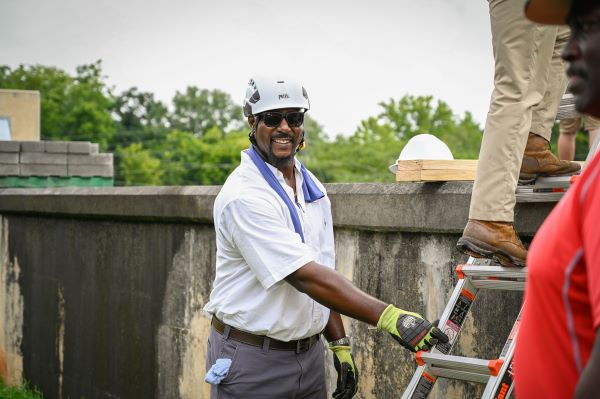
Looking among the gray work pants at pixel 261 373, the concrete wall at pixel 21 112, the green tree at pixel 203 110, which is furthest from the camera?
the green tree at pixel 203 110

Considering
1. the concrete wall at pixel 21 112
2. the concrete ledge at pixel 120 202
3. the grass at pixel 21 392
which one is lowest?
the grass at pixel 21 392

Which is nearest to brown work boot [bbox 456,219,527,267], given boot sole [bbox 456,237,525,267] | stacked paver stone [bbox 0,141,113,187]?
boot sole [bbox 456,237,525,267]

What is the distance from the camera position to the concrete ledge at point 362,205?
4.37 m

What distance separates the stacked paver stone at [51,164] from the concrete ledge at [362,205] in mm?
3963

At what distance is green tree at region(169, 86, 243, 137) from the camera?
88562 mm

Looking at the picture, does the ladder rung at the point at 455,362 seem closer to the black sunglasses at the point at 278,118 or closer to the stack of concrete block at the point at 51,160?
the black sunglasses at the point at 278,118

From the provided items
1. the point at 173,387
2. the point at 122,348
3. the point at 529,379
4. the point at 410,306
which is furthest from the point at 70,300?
the point at 529,379

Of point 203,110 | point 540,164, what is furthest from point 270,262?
point 203,110

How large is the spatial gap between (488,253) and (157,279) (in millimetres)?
3964

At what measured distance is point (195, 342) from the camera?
6.52m

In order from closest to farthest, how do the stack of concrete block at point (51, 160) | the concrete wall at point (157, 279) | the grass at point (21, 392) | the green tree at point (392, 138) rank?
the concrete wall at point (157, 279), the grass at point (21, 392), the stack of concrete block at point (51, 160), the green tree at point (392, 138)

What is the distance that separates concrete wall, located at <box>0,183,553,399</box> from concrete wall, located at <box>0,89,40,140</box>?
53.7ft

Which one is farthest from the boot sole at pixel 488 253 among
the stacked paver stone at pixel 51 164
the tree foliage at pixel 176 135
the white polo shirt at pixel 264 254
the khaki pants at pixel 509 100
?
the tree foliage at pixel 176 135

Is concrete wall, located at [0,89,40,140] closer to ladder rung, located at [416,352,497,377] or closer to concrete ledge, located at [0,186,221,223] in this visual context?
concrete ledge, located at [0,186,221,223]
